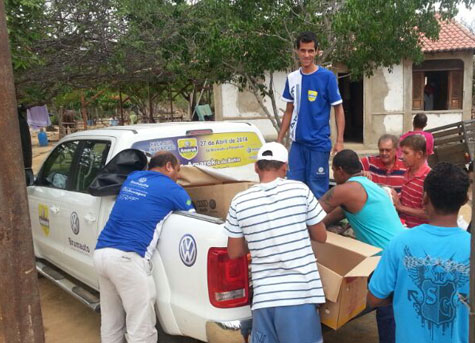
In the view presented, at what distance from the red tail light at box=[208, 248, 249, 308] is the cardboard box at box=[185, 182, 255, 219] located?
1057 millimetres

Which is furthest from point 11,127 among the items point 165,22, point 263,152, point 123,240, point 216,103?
point 216,103

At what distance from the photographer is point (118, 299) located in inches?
128

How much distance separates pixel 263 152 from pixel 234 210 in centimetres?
37

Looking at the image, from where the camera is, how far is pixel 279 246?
243 cm

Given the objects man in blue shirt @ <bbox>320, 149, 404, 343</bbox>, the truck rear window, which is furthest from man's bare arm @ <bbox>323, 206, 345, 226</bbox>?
the truck rear window

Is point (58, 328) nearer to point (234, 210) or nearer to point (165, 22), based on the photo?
point (234, 210)

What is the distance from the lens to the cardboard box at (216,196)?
12.4 feet

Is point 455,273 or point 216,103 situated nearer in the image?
point 455,273

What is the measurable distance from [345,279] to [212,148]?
2010 mm

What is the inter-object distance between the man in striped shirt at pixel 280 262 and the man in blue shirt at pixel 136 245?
722 millimetres

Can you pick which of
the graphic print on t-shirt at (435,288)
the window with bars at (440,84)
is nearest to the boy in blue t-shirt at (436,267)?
the graphic print on t-shirt at (435,288)

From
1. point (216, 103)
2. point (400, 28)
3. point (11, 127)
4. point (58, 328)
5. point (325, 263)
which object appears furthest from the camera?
point (216, 103)

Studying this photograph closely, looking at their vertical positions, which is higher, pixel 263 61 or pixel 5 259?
pixel 263 61

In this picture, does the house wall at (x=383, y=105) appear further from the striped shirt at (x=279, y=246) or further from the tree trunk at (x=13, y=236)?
the tree trunk at (x=13, y=236)
